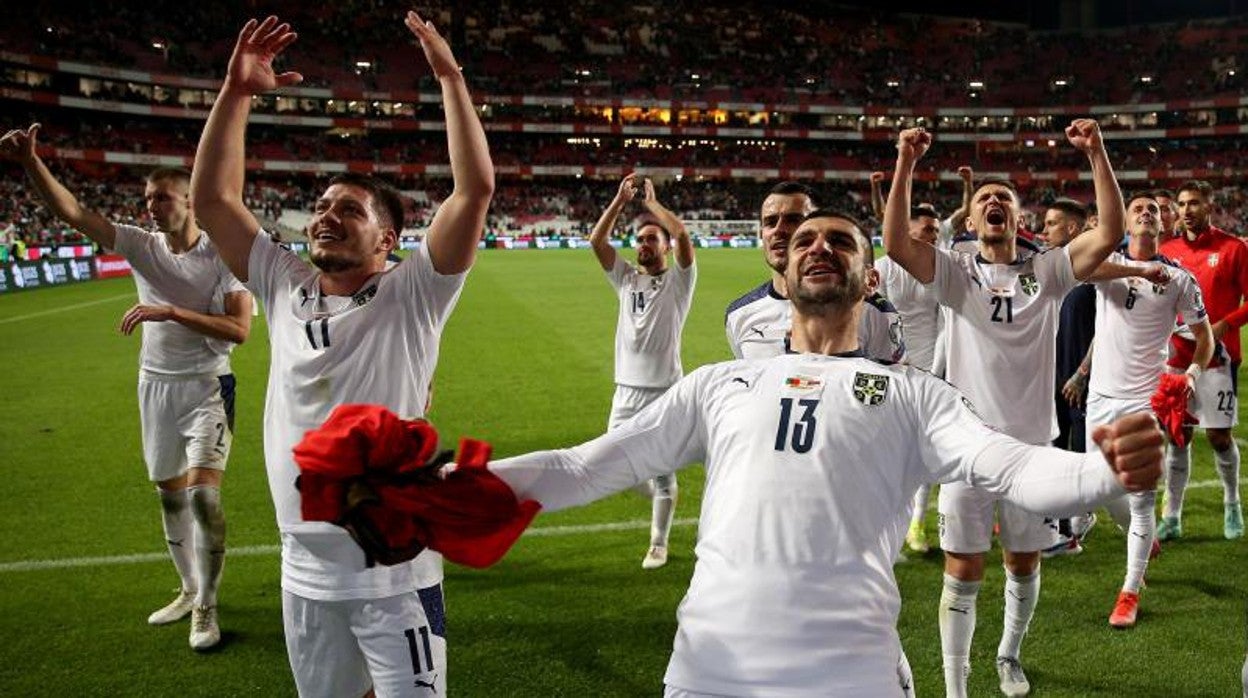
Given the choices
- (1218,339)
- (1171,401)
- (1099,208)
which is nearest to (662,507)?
(1171,401)

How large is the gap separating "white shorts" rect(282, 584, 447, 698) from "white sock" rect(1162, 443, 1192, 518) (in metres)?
5.62

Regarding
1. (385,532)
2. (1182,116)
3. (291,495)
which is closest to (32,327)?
(291,495)

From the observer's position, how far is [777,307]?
4234mm

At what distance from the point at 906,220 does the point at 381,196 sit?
256 centimetres

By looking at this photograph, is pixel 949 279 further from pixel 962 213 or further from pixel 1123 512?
pixel 962 213

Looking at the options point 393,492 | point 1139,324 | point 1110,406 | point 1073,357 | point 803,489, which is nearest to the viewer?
point 393,492

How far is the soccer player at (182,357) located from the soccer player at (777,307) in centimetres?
269

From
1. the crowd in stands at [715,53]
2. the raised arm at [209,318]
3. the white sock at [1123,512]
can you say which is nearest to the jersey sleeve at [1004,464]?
the raised arm at [209,318]

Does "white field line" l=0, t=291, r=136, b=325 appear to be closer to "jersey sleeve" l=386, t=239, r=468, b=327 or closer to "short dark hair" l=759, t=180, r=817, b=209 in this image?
"jersey sleeve" l=386, t=239, r=468, b=327

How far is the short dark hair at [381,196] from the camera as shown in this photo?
3391 mm

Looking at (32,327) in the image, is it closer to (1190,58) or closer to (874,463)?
(874,463)

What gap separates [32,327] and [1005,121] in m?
73.4

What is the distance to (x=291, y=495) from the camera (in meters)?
3.11

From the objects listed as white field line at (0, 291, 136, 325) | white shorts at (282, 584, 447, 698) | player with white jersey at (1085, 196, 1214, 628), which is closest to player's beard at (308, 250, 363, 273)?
white shorts at (282, 584, 447, 698)
